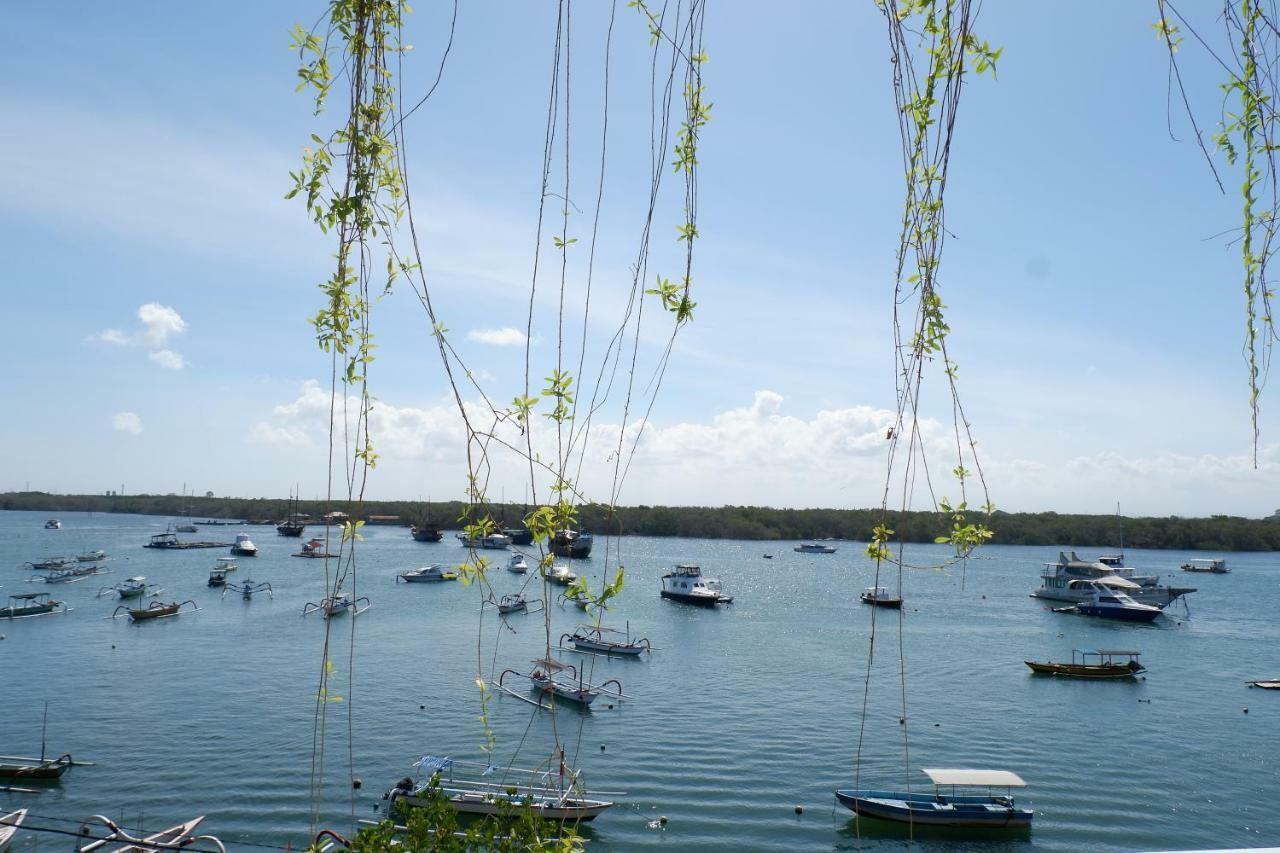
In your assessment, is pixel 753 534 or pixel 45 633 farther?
pixel 753 534

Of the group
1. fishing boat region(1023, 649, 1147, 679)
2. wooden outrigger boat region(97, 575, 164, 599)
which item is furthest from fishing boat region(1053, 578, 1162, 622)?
wooden outrigger boat region(97, 575, 164, 599)

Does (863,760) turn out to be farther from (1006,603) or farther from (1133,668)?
(1006,603)

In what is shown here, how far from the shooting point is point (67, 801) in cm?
1391

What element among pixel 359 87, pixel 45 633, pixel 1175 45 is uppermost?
pixel 1175 45

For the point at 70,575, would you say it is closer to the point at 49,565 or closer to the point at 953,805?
the point at 49,565

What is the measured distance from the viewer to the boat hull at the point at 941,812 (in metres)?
13.3

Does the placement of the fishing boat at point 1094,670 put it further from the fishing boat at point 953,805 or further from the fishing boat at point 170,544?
the fishing boat at point 170,544

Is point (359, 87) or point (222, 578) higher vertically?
point (359, 87)

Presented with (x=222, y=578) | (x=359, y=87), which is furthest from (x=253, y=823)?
(x=222, y=578)

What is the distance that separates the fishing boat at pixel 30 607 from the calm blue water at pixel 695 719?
923 millimetres

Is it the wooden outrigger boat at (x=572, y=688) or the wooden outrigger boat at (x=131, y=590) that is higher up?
the wooden outrigger boat at (x=572, y=688)

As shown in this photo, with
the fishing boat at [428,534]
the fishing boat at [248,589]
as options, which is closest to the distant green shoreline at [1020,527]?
the fishing boat at [428,534]

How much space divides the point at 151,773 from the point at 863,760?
13346 millimetres

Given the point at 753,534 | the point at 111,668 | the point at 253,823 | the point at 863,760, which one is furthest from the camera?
the point at 753,534
